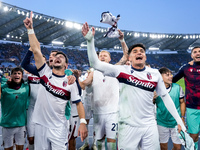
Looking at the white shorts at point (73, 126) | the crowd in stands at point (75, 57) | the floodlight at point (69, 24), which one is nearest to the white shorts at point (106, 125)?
the white shorts at point (73, 126)

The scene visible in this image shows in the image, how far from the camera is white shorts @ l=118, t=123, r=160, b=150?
2.69 m

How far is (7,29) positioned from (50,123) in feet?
94.7

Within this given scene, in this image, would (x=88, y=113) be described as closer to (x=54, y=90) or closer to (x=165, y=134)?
(x=165, y=134)

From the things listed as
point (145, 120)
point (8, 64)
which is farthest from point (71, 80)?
point (8, 64)

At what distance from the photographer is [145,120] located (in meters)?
2.75

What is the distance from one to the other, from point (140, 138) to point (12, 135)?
280cm

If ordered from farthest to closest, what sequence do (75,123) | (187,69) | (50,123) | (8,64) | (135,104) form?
(8,64), (75,123), (187,69), (50,123), (135,104)

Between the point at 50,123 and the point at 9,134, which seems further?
the point at 9,134

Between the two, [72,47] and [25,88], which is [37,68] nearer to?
[25,88]

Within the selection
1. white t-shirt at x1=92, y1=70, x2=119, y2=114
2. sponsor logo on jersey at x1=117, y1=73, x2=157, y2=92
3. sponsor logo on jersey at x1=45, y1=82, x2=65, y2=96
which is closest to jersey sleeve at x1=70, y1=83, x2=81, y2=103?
sponsor logo on jersey at x1=45, y1=82, x2=65, y2=96

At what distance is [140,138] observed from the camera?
2.70 m

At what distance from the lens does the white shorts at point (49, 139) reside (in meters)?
2.95

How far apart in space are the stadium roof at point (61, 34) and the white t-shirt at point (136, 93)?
24.8 metres

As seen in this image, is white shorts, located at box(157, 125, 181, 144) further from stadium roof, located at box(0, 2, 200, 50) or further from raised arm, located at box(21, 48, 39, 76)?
stadium roof, located at box(0, 2, 200, 50)
